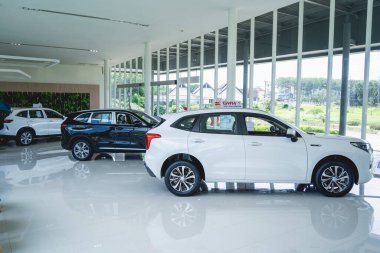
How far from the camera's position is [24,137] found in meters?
11.6

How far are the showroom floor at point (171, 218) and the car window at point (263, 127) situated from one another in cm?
104

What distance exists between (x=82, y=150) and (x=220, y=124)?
4603mm

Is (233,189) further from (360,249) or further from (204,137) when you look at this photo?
(360,249)

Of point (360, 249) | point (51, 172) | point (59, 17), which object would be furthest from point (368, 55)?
point (59, 17)

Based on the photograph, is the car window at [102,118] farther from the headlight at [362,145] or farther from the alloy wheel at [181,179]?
the headlight at [362,145]

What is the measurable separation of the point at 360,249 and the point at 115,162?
634 cm

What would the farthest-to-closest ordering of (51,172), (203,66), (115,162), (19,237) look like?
(203,66), (115,162), (51,172), (19,237)

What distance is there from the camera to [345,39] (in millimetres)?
8078

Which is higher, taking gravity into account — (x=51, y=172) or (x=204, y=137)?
(x=204, y=137)

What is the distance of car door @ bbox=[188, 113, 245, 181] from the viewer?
5312mm

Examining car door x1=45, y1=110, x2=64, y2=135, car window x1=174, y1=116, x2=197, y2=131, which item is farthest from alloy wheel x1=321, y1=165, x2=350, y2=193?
car door x1=45, y1=110, x2=64, y2=135

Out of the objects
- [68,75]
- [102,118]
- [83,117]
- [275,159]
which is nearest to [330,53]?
[275,159]

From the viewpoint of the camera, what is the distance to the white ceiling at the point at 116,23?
848cm

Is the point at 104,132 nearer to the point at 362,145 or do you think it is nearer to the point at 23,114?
the point at 23,114
